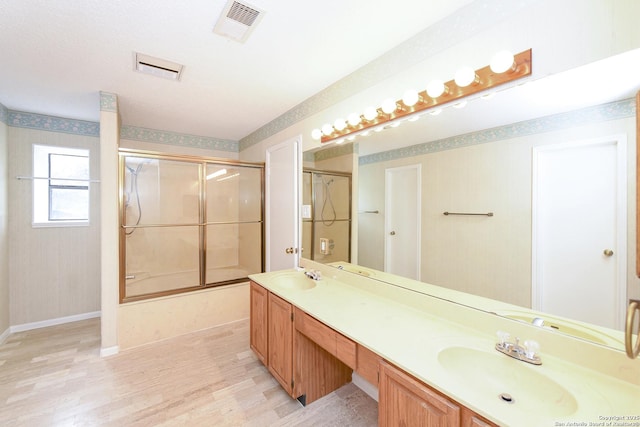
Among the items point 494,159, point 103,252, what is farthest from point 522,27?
point 103,252

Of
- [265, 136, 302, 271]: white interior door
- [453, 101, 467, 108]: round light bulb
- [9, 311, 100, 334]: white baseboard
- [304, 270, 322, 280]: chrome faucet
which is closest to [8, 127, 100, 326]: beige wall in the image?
[9, 311, 100, 334]: white baseboard

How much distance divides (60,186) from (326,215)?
3.24m

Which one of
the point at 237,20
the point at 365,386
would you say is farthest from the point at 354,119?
the point at 365,386

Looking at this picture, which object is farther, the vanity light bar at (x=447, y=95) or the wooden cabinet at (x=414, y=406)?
the vanity light bar at (x=447, y=95)

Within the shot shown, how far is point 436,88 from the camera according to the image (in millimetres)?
1382

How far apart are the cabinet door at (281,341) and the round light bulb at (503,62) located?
5.60 feet

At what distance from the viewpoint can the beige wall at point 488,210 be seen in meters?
1.06

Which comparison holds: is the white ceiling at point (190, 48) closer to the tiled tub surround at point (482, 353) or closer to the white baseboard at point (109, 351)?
the tiled tub surround at point (482, 353)

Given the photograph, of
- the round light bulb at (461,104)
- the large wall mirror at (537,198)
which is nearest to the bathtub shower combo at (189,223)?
the large wall mirror at (537,198)

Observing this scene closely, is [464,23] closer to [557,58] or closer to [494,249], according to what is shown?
[557,58]

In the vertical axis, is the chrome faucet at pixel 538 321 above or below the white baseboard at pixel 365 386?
above

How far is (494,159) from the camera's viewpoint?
4.20ft

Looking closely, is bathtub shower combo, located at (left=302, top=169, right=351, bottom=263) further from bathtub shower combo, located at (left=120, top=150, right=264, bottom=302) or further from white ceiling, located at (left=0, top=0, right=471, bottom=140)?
bathtub shower combo, located at (left=120, top=150, right=264, bottom=302)

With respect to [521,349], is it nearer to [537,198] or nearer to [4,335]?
[537,198]
